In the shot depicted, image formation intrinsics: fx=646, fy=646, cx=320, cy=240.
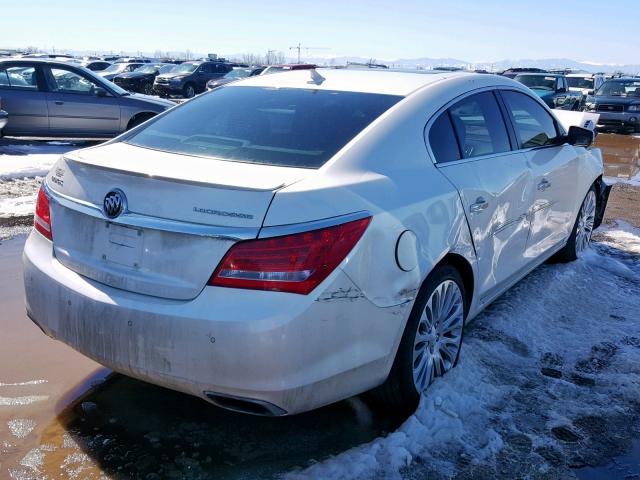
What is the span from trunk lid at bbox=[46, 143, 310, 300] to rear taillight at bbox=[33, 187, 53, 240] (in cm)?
8

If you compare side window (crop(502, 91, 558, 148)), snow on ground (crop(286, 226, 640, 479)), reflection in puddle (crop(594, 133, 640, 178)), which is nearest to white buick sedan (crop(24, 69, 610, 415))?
snow on ground (crop(286, 226, 640, 479))

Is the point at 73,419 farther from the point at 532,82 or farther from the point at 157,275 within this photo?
the point at 532,82

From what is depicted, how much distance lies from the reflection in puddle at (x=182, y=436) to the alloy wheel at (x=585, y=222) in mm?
3224

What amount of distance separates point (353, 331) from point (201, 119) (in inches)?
62.1

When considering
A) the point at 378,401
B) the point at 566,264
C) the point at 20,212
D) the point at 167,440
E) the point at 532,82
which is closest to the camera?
the point at 167,440

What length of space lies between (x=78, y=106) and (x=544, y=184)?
929 centimetres

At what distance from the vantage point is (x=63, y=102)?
1127cm

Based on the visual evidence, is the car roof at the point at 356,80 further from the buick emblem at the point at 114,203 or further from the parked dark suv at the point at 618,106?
the parked dark suv at the point at 618,106

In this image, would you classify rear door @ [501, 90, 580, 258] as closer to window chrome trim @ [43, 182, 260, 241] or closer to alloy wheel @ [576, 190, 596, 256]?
alloy wheel @ [576, 190, 596, 256]

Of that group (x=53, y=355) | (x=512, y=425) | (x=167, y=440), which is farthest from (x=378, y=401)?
(x=53, y=355)

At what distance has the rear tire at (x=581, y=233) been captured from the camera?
17.9ft

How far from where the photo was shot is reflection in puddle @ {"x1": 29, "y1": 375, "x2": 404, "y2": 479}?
2693 millimetres

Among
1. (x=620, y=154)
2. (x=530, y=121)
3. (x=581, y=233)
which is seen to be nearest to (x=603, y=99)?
(x=620, y=154)

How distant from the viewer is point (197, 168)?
2.70 m
